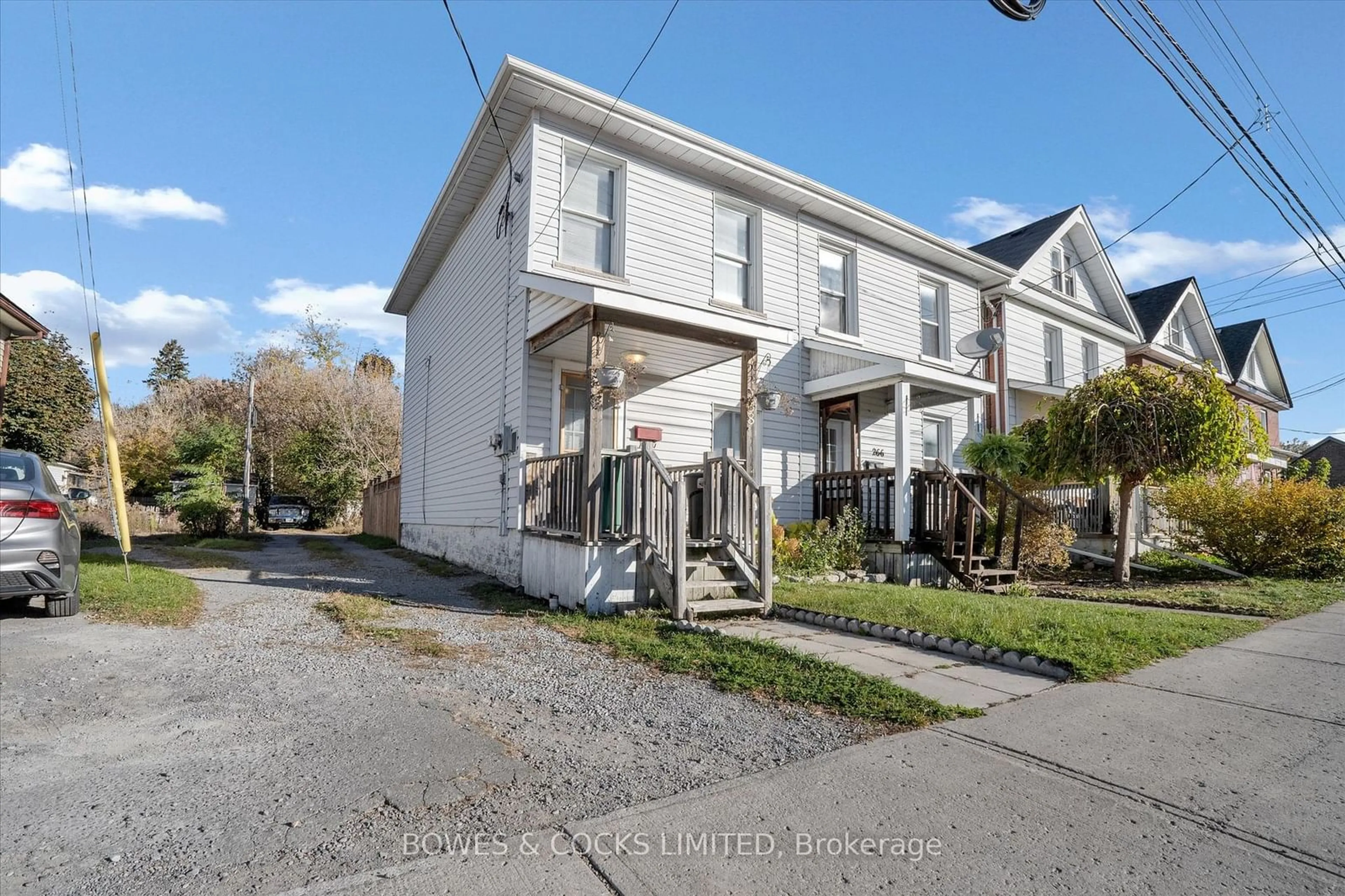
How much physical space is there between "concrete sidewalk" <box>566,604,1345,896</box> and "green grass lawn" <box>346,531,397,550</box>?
50.2ft

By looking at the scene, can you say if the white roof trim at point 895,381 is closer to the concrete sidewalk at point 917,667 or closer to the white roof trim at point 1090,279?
the concrete sidewalk at point 917,667

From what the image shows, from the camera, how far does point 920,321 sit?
14109mm

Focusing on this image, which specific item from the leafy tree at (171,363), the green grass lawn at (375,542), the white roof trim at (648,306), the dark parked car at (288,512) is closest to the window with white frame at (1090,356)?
the white roof trim at (648,306)

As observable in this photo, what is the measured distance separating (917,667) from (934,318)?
11057mm

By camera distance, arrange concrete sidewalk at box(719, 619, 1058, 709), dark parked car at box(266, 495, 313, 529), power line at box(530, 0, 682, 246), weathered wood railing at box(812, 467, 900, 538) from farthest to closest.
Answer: dark parked car at box(266, 495, 313, 529) → weathered wood railing at box(812, 467, 900, 538) → power line at box(530, 0, 682, 246) → concrete sidewalk at box(719, 619, 1058, 709)

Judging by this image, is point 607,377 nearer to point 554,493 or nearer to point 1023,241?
point 554,493

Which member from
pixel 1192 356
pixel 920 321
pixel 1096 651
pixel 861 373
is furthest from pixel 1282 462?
pixel 1096 651

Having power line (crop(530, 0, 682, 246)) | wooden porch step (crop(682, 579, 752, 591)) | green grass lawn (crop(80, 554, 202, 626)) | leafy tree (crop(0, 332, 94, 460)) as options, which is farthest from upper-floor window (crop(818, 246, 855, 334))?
leafy tree (crop(0, 332, 94, 460))

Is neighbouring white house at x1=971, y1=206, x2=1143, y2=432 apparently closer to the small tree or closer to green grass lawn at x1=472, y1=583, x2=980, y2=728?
the small tree

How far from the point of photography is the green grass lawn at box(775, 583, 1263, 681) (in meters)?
5.27

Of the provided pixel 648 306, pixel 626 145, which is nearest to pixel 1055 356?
pixel 626 145

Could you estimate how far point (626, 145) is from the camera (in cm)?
1024

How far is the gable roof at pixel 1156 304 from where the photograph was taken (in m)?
20.5

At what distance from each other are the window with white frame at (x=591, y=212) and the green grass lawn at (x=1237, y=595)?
317 inches
